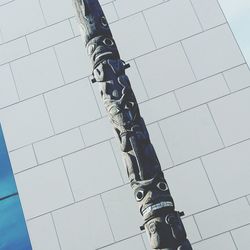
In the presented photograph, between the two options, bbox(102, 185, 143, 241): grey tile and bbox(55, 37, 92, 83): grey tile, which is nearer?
bbox(102, 185, 143, 241): grey tile

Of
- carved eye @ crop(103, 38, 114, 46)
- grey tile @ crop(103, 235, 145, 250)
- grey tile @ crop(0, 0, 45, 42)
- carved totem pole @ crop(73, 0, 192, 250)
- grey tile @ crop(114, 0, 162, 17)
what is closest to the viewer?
carved totem pole @ crop(73, 0, 192, 250)

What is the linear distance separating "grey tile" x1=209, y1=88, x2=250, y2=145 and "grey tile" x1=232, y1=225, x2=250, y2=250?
3.06 feet

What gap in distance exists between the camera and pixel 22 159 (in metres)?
4.96

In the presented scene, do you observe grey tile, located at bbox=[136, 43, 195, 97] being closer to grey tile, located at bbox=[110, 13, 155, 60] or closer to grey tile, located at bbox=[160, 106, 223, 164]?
grey tile, located at bbox=[110, 13, 155, 60]

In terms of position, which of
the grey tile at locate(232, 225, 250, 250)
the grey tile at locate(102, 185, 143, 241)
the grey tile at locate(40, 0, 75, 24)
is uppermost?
the grey tile at locate(40, 0, 75, 24)

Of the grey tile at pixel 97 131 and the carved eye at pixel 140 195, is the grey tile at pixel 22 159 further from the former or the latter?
the carved eye at pixel 140 195

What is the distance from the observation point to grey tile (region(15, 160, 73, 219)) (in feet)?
15.6

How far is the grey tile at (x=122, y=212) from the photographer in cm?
453

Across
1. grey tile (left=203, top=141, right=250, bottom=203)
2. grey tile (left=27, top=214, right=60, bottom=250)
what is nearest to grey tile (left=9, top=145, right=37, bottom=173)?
grey tile (left=27, top=214, right=60, bottom=250)

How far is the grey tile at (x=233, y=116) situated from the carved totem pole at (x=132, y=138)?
1.55 meters

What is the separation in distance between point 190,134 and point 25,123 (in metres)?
1.97

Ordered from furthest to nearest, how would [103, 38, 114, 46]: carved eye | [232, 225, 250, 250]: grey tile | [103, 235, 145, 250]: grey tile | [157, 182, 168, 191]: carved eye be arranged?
[103, 235, 145, 250]: grey tile
[232, 225, 250, 250]: grey tile
[103, 38, 114, 46]: carved eye
[157, 182, 168, 191]: carved eye

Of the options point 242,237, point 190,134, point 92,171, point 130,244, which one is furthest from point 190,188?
point 92,171

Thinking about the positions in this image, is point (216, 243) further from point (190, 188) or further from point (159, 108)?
point (159, 108)
